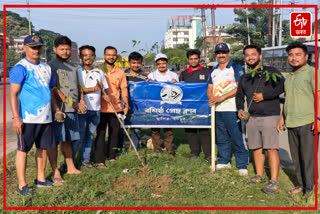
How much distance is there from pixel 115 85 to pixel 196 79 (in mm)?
1589

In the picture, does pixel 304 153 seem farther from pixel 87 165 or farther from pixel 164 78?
pixel 87 165

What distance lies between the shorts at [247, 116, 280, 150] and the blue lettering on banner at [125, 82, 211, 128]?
1274 mm

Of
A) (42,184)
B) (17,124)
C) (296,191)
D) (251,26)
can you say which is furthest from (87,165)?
(251,26)

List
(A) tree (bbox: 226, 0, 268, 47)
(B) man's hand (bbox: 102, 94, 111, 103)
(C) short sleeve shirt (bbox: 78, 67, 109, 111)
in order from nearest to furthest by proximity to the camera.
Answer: (C) short sleeve shirt (bbox: 78, 67, 109, 111)
(B) man's hand (bbox: 102, 94, 111, 103)
(A) tree (bbox: 226, 0, 268, 47)

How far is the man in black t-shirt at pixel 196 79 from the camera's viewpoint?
582cm

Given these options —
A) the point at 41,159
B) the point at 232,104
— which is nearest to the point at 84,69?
the point at 41,159

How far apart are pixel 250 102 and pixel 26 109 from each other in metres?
3.15

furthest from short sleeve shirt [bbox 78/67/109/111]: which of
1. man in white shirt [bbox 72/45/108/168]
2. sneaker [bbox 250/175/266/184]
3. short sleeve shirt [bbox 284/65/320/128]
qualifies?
short sleeve shirt [bbox 284/65/320/128]

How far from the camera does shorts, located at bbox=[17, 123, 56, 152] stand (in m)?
4.03

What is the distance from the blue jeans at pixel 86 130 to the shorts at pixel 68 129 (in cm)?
22

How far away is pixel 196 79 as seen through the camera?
19.4ft

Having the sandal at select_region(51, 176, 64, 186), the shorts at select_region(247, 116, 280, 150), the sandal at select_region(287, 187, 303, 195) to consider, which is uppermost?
the shorts at select_region(247, 116, 280, 150)

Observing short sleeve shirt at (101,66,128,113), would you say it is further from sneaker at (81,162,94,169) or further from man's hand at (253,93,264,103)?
man's hand at (253,93,264,103)

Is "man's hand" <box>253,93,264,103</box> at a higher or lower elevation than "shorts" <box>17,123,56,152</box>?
higher
